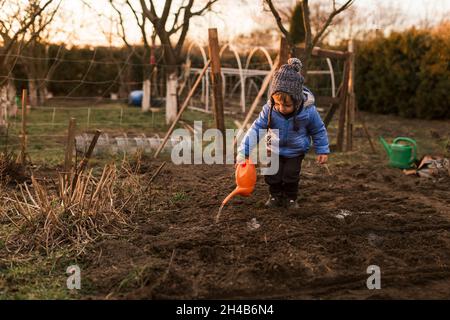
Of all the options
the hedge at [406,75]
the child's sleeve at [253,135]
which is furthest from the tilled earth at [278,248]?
the hedge at [406,75]

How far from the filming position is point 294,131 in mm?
4723

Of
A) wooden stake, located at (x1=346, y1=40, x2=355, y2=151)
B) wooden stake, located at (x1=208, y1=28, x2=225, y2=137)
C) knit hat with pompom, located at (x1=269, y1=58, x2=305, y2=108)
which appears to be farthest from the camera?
wooden stake, located at (x1=346, y1=40, x2=355, y2=151)

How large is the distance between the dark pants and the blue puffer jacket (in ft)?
0.24

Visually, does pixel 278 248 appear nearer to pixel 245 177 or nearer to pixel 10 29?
pixel 245 177

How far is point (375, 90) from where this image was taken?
1723 cm

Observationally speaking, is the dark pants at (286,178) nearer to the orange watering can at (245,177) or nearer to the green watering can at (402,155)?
the orange watering can at (245,177)

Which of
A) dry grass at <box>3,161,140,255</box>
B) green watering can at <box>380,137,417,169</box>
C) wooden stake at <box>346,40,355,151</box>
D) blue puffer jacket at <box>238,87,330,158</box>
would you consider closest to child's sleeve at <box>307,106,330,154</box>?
blue puffer jacket at <box>238,87,330,158</box>

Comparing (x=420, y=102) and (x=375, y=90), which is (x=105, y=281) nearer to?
(x=420, y=102)

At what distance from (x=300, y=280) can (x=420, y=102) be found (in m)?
13.4

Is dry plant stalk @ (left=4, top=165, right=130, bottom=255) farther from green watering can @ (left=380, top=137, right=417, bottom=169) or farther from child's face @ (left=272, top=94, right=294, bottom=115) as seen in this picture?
green watering can @ (left=380, top=137, right=417, bottom=169)

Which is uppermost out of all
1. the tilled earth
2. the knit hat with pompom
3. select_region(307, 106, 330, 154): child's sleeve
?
the knit hat with pompom

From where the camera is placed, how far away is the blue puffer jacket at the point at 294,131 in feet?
15.4

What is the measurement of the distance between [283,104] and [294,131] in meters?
0.30

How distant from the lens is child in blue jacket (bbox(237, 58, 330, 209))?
4664 mm
